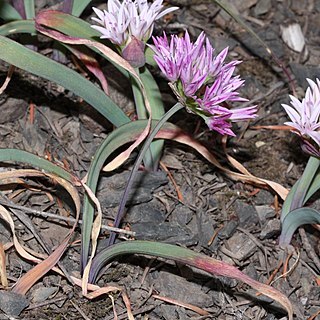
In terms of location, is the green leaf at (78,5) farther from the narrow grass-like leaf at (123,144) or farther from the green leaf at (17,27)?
the narrow grass-like leaf at (123,144)

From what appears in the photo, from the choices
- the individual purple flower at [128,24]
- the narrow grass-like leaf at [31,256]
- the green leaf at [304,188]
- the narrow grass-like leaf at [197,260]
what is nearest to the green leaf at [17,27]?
the individual purple flower at [128,24]

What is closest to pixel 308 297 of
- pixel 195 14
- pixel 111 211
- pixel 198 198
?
pixel 198 198

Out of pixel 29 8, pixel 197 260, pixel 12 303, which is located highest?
pixel 29 8

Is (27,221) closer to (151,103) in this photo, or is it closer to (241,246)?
(151,103)

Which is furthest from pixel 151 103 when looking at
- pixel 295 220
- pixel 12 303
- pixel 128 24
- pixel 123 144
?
pixel 12 303

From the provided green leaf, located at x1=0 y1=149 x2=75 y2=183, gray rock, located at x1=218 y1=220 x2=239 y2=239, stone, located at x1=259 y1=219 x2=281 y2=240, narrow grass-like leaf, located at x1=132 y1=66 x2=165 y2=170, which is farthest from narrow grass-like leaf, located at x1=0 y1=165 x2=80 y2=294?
stone, located at x1=259 y1=219 x2=281 y2=240

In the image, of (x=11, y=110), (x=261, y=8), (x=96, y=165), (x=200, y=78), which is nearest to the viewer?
(x=200, y=78)

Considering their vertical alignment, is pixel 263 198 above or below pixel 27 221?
above
